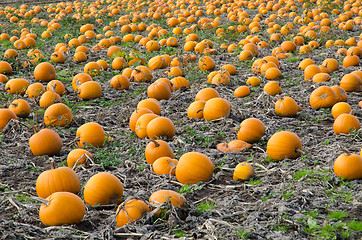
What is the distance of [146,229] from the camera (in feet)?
11.0

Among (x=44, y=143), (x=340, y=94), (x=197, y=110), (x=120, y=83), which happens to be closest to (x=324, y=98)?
(x=340, y=94)

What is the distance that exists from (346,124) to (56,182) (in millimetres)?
3695

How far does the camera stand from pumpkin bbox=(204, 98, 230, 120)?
609 centimetres

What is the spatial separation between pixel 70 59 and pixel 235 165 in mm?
6927

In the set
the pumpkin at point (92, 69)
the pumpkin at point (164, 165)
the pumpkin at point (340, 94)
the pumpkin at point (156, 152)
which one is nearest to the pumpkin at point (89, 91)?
the pumpkin at point (92, 69)

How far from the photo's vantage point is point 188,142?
18.1 feet

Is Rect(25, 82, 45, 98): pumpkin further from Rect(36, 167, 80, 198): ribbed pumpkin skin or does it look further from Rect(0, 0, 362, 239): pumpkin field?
Rect(36, 167, 80, 198): ribbed pumpkin skin

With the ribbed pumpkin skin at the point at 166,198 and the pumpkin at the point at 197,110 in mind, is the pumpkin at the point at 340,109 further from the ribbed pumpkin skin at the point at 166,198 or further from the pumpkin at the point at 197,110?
the ribbed pumpkin skin at the point at 166,198

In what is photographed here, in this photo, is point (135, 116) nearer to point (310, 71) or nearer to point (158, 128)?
point (158, 128)

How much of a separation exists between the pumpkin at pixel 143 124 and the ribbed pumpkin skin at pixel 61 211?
2.12 m

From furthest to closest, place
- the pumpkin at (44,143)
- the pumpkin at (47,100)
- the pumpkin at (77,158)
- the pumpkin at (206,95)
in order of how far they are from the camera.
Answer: the pumpkin at (47,100) → the pumpkin at (206,95) → the pumpkin at (44,143) → the pumpkin at (77,158)

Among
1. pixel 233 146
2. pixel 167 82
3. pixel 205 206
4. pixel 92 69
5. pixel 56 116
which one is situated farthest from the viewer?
pixel 92 69

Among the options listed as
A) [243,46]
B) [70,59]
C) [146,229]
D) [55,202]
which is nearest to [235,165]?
[146,229]

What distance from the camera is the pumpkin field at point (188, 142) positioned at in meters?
3.50
